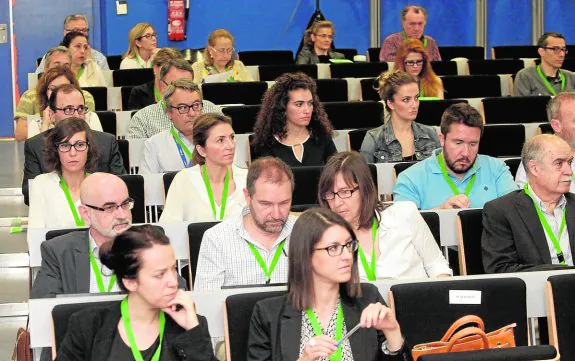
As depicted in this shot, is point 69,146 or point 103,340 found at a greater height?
point 69,146

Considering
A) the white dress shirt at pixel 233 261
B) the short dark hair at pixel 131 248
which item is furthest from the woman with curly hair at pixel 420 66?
the short dark hair at pixel 131 248

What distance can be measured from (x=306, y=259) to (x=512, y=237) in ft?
4.82

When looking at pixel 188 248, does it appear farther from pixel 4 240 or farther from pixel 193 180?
pixel 4 240

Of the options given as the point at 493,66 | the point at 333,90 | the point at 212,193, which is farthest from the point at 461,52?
the point at 212,193

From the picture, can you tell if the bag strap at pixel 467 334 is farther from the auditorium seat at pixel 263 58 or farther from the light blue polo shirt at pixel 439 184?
the auditorium seat at pixel 263 58

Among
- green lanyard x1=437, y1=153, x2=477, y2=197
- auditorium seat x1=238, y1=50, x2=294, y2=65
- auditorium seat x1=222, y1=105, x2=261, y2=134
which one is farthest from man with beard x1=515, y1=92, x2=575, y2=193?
auditorium seat x1=238, y1=50, x2=294, y2=65

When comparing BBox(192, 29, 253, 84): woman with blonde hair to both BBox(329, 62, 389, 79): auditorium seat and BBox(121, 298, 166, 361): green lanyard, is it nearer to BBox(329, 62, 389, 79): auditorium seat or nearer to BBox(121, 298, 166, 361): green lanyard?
BBox(329, 62, 389, 79): auditorium seat

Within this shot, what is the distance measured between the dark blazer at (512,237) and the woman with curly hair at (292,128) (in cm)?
184

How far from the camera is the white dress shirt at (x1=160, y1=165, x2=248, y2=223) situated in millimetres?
5422

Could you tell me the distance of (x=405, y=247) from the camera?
4.52m

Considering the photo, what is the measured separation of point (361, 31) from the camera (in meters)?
13.6

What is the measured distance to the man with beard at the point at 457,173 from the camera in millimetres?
5527

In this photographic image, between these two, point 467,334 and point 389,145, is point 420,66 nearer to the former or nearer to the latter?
point 389,145

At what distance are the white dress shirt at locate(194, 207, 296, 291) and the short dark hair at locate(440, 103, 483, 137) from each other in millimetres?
1476
